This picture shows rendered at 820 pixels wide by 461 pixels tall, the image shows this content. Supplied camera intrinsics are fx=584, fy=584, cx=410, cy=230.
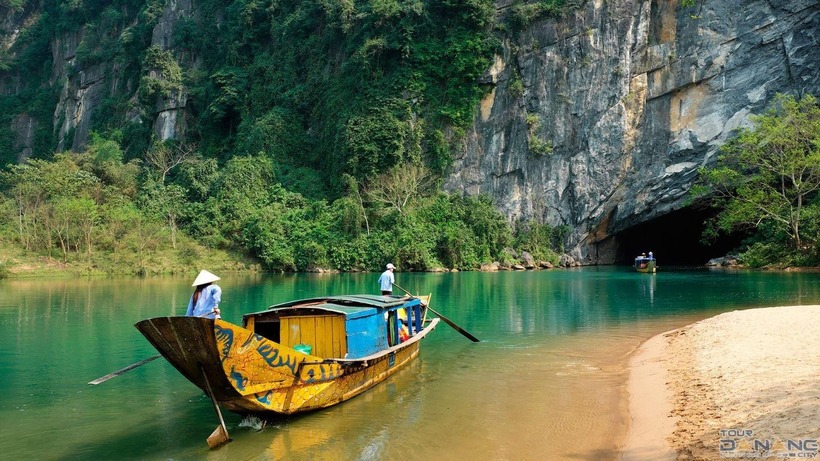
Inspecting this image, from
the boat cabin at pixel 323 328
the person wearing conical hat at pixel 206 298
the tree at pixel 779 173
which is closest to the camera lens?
the person wearing conical hat at pixel 206 298

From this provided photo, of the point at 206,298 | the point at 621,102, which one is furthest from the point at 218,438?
the point at 621,102

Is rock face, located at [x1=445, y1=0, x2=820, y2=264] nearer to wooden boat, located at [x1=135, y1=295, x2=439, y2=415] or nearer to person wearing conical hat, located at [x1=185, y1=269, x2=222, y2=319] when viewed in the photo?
wooden boat, located at [x1=135, y1=295, x2=439, y2=415]

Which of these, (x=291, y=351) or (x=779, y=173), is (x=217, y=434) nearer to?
(x=291, y=351)

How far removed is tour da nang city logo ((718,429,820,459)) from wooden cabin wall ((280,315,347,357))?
5156mm

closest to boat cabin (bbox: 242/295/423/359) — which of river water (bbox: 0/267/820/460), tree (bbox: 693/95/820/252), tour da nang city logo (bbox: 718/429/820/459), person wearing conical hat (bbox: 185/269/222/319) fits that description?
river water (bbox: 0/267/820/460)

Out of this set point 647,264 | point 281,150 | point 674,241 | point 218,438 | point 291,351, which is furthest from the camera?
point 674,241

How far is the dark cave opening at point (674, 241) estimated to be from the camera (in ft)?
144

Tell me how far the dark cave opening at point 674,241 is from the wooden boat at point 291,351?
37.8 metres

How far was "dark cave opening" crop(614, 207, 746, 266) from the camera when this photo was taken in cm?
4391

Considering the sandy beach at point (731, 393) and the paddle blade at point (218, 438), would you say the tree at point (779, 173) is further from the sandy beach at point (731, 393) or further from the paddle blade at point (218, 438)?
the paddle blade at point (218, 438)

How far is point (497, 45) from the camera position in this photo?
42844mm

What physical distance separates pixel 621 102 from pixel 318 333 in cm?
3704

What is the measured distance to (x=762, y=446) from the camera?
5305 mm

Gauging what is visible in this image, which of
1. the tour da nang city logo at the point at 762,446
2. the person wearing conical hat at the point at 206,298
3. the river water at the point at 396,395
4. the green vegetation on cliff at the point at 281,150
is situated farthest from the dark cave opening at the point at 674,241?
the person wearing conical hat at the point at 206,298
